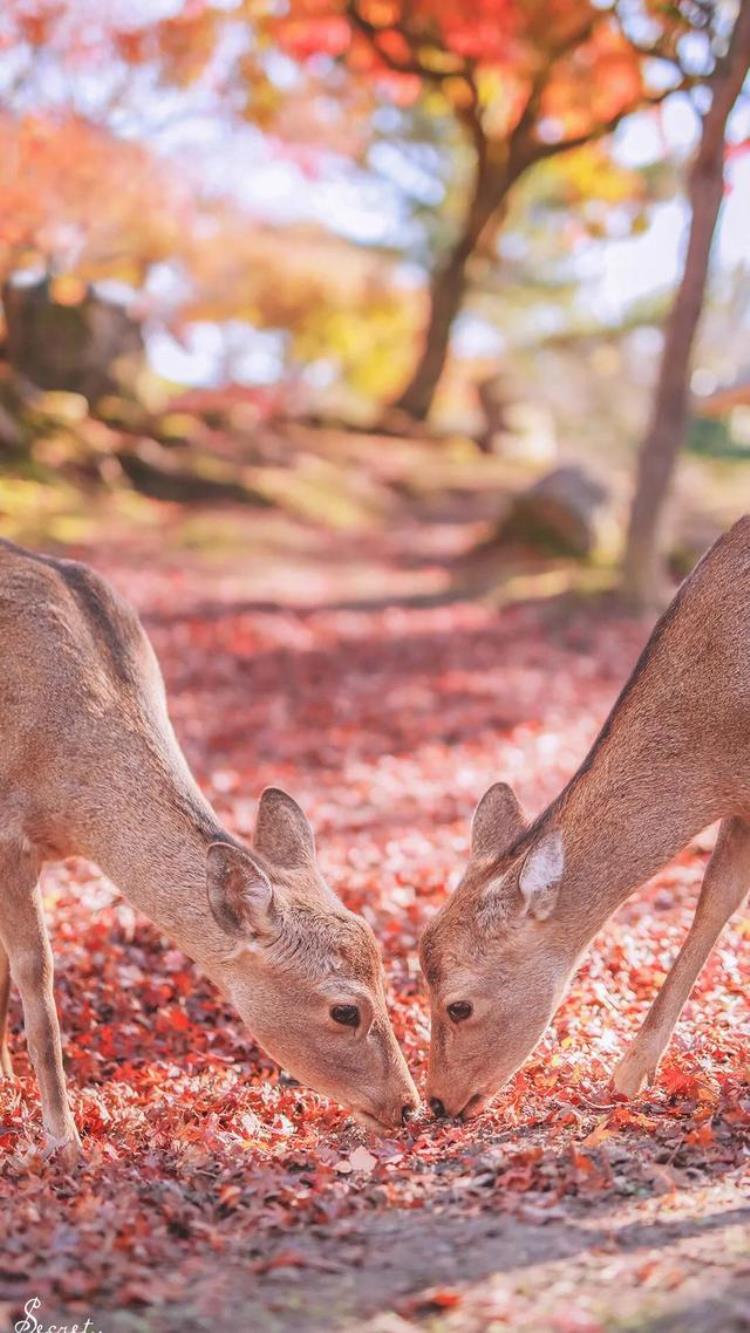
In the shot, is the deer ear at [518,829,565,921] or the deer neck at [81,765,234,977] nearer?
the deer ear at [518,829,565,921]

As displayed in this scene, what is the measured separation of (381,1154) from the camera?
5.43 metres

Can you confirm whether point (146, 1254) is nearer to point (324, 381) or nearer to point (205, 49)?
point (205, 49)

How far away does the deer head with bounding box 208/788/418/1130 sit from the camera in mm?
5746

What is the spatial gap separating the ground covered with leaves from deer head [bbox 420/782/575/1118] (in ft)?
0.67

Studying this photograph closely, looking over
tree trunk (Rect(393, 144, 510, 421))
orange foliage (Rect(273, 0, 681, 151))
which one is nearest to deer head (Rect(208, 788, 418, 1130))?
orange foliage (Rect(273, 0, 681, 151))

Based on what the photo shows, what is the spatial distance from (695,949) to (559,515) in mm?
14593

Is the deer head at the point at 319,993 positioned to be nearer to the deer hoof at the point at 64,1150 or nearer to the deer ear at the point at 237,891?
the deer ear at the point at 237,891

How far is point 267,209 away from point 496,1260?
26.7 m

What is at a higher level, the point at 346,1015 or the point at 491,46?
the point at 491,46

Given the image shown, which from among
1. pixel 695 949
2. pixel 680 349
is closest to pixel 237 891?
pixel 695 949

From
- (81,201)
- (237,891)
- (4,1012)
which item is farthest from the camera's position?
(81,201)

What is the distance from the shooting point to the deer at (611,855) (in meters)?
5.92

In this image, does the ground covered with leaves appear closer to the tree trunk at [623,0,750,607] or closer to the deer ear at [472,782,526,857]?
the deer ear at [472,782,526,857]

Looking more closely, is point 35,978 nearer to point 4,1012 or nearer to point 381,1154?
point 4,1012
